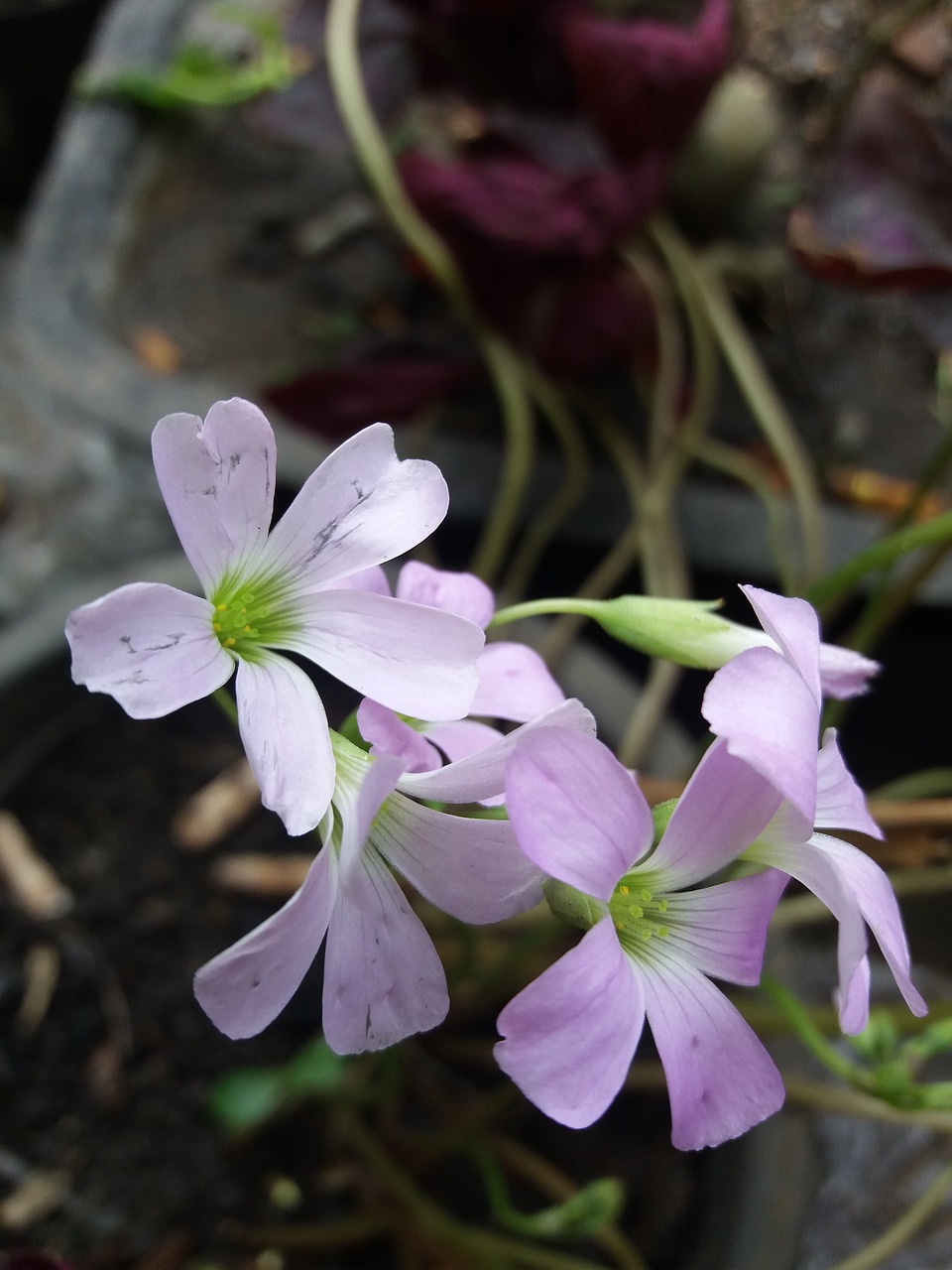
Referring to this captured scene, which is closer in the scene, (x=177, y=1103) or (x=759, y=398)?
(x=177, y=1103)

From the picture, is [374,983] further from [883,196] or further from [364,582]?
[883,196]

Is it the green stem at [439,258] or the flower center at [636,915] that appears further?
the green stem at [439,258]

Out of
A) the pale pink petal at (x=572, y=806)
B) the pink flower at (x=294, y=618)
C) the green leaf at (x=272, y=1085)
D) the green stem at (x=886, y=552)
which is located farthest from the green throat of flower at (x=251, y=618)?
the green leaf at (x=272, y=1085)

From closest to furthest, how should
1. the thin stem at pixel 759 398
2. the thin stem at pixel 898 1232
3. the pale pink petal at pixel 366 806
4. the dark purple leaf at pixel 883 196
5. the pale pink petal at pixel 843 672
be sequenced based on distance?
the pale pink petal at pixel 366 806 → the pale pink petal at pixel 843 672 → the thin stem at pixel 898 1232 → the dark purple leaf at pixel 883 196 → the thin stem at pixel 759 398

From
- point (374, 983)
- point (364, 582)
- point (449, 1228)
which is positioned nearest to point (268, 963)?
point (374, 983)

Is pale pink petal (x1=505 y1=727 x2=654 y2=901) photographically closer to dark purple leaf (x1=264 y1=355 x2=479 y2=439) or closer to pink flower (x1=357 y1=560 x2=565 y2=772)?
pink flower (x1=357 y1=560 x2=565 y2=772)

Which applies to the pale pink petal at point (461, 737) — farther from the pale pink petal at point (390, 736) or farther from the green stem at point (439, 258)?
the green stem at point (439, 258)

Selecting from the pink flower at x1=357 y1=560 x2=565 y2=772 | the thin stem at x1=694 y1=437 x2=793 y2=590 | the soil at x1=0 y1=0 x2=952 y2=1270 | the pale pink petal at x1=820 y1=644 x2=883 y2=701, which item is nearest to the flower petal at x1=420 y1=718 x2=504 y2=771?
the pink flower at x1=357 y1=560 x2=565 y2=772
